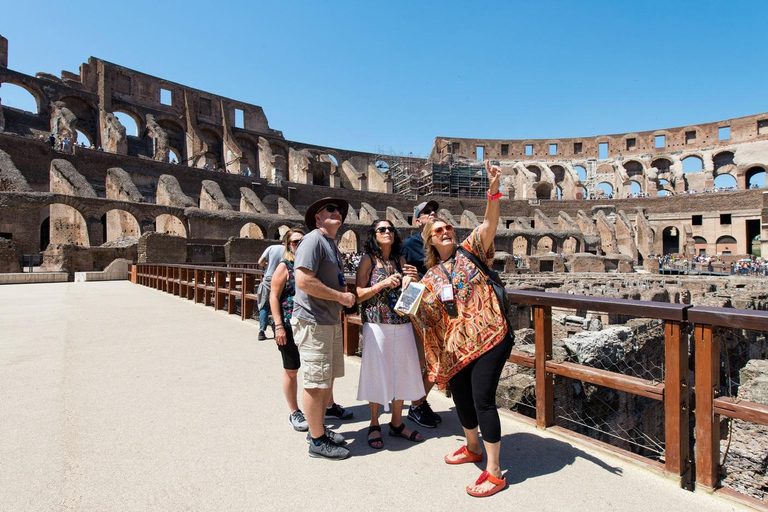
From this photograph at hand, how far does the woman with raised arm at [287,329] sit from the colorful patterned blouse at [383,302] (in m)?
0.67

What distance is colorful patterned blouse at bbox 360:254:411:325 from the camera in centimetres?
274

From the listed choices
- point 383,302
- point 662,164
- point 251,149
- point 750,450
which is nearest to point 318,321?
point 383,302

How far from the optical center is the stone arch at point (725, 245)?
36000 mm

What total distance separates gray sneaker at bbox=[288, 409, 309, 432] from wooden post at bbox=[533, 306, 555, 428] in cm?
160

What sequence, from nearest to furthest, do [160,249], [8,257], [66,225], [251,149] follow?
1. [8,257]
2. [160,249]
3. [66,225]
4. [251,149]

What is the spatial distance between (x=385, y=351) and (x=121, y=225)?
25004mm

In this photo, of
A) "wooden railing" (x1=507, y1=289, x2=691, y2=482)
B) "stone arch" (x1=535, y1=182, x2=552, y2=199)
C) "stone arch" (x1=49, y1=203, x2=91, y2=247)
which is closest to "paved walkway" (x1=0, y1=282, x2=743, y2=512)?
"wooden railing" (x1=507, y1=289, x2=691, y2=482)

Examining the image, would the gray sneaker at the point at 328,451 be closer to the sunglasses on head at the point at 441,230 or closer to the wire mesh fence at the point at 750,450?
the sunglasses on head at the point at 441,230

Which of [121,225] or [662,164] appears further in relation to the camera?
[662,164]

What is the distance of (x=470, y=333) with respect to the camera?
2.26 metres

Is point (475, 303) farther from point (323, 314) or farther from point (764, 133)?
point (764, 133)

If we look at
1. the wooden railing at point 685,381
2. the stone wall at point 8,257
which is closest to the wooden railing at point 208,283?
the stone wall at point 8,257

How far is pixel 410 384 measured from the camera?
9.01 ft

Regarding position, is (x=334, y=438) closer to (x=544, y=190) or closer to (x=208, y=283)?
(x=208, y=283)
